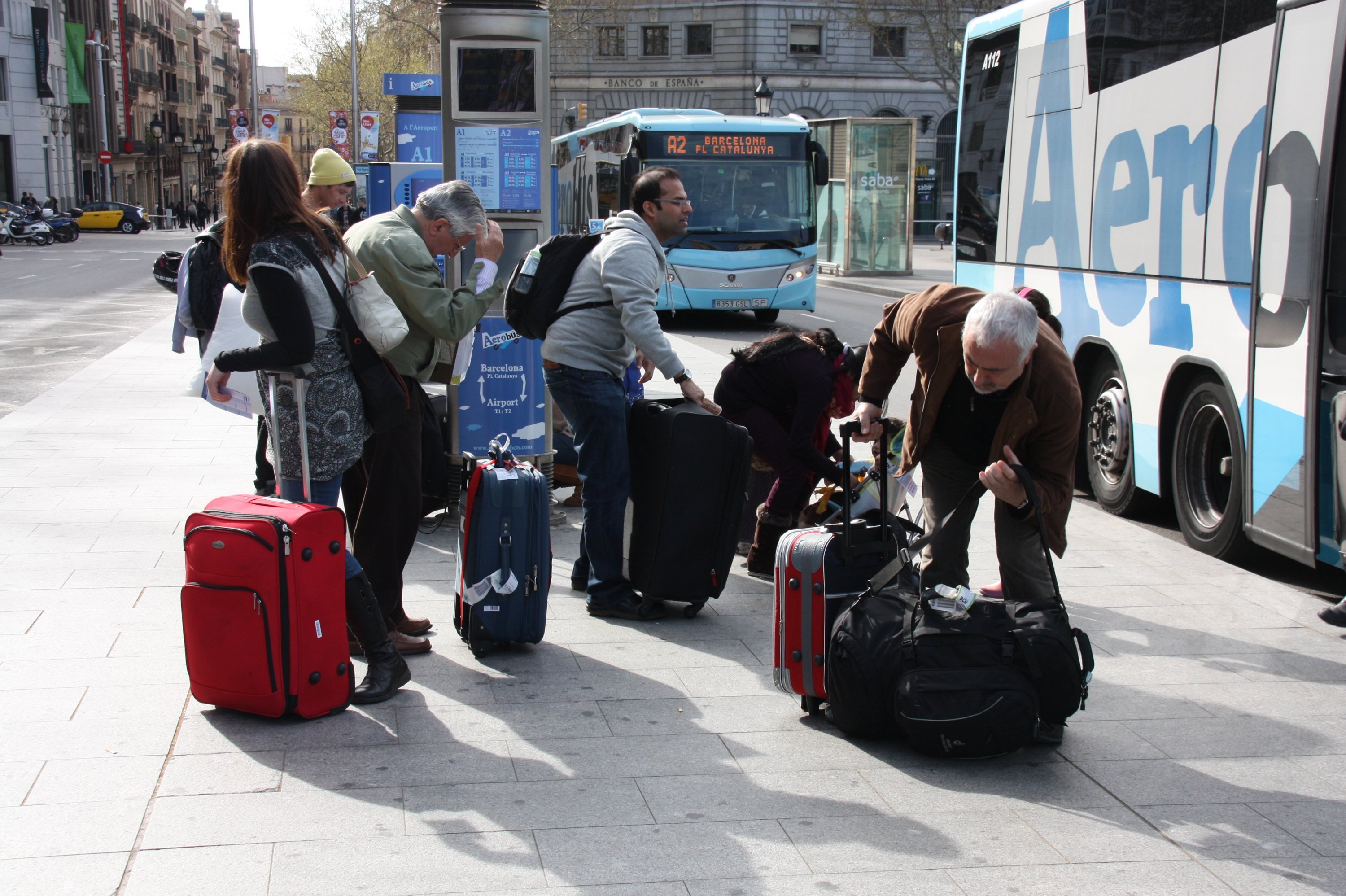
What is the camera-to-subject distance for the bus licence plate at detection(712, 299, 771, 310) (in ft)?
61.7

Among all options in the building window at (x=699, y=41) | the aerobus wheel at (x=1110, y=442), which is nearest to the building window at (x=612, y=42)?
the building window at (x=699, y=41)

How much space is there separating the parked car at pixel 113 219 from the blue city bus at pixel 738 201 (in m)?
46.8

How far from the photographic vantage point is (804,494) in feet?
19.5

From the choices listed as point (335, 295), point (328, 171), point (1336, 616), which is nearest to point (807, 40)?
point (328, 171)

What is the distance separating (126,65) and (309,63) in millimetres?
22961

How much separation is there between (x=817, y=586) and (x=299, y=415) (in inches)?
69.8

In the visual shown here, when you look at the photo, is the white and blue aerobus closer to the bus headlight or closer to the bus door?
the bus door

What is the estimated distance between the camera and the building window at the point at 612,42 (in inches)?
2227

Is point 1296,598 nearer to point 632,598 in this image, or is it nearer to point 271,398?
point 632,598

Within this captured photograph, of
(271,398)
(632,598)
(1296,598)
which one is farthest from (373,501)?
(1296,598)

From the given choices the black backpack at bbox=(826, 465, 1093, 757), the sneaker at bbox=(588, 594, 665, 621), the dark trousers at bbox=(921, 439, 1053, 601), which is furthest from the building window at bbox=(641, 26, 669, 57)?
the black backpack at bbox=(826, 465, 1093, 757)

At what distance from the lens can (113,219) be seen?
58.8 metres

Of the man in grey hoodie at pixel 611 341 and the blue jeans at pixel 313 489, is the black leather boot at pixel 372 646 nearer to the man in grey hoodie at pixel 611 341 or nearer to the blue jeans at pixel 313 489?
the blue jeans at pixel 313 489

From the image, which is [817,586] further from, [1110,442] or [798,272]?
[798,272]
